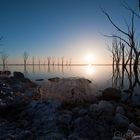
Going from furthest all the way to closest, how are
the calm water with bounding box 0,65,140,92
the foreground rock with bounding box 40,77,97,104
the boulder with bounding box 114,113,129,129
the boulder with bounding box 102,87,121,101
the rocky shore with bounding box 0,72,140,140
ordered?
1. the calm water with bounding box 0,65,140,92
2. the boulder with bounding box 102,87,121,101
3. the foreground rock with bounding box 40,77,97,104
4. the boulder with bounding box 114,113,129,129
5. the rocky shore with bounding box 0,72,140,140

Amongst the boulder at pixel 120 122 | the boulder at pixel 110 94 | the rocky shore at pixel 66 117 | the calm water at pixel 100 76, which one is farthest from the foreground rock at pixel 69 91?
the calm water at pixel 100 76

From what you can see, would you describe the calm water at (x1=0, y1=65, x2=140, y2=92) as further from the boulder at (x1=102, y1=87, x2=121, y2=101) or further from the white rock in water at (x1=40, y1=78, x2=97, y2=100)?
the white rock in water at (x1=40, y1=78, x2=97, y2=100)

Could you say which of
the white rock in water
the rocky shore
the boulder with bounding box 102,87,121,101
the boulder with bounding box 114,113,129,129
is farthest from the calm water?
the boulder with bounding box 114,113,129,129

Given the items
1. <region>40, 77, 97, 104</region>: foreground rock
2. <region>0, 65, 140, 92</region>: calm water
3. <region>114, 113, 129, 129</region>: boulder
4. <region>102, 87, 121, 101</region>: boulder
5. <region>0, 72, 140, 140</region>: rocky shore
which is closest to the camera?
<region>0, 72, 140, 140</region>: rocky shore

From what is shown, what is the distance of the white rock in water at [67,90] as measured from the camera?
898 cm

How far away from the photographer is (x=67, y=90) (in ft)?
29.8

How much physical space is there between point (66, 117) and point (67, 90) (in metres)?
2.06

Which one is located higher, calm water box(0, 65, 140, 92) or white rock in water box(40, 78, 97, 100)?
white rock in water box(40, 78, 97, 100)

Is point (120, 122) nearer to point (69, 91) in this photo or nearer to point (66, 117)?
point (66, 117)

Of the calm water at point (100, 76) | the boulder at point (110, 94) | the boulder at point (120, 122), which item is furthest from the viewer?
the calm water at point (100, 76)

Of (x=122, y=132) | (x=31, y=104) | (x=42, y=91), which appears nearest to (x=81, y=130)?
(x=122, y=132)

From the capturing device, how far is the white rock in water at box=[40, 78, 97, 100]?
898 cm

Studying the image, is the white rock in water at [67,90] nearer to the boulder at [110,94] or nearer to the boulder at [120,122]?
the boulder at [110,94]

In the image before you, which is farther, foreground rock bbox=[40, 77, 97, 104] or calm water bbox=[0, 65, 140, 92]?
calm water bbox=[0, 65, 140, 92]
